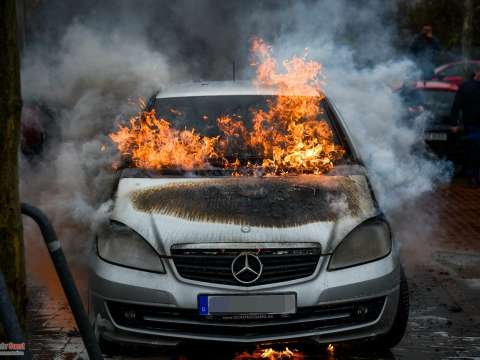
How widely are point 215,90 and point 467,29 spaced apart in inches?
808

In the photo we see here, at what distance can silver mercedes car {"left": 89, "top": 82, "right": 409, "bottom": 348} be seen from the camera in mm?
4172

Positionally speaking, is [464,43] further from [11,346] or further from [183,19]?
[11,346]

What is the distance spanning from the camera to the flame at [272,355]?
4641 millimetres

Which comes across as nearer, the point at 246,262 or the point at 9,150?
the point at 9,150

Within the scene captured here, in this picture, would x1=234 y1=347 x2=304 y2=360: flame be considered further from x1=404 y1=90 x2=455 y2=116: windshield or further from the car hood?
x1=404 y1=90 x2=455 y2=116: windshield

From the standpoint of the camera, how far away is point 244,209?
4.51 m

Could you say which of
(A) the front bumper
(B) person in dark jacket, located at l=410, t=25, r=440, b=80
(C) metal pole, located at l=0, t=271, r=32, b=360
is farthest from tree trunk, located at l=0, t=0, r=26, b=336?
(B) person in dark jacket, located at l=410, t=25, r=440, b=80

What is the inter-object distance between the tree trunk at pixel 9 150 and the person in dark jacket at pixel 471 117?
9353mm

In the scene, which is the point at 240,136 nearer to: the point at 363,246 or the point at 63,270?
the point at 363,246

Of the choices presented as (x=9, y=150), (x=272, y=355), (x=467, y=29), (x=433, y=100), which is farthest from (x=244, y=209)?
(x=467, y=29)

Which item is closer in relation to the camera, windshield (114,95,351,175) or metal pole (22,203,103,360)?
metal pole (22,203,103,360)

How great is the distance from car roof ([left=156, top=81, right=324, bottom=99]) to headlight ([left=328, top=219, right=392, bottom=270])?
1788mm

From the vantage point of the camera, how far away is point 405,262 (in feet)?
22.9

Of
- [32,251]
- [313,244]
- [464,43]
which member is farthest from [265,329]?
[464,43]
